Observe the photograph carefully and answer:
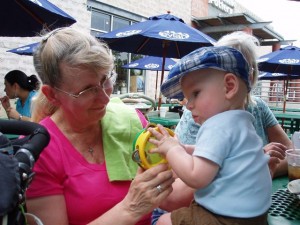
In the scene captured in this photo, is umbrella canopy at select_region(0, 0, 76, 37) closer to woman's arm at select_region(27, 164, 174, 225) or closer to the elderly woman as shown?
the elderly woman

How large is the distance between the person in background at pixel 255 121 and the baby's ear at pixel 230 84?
44 cm

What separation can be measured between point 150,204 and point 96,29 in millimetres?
9524

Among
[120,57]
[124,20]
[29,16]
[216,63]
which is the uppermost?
[124,20]

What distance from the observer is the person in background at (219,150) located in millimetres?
1196

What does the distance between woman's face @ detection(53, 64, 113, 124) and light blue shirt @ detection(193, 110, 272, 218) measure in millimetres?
590

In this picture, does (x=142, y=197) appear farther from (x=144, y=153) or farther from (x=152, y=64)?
(x=152, y=64)

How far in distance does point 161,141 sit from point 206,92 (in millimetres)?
266

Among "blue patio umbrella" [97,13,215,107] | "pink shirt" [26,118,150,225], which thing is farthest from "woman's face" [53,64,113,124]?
"blue patio umbrella" [97,13,215,107]

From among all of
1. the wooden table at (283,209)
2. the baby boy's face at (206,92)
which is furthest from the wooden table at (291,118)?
the baby boy's face at (206,92)

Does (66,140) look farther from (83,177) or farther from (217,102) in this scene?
(217,102)

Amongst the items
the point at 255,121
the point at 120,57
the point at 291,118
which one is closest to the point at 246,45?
the point at 255,121

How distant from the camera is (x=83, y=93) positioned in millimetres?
1588

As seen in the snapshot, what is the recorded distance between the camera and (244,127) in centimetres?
126

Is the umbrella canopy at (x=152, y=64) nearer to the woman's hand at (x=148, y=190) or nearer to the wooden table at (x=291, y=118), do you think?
the wooden table at (x=291, y=118)
